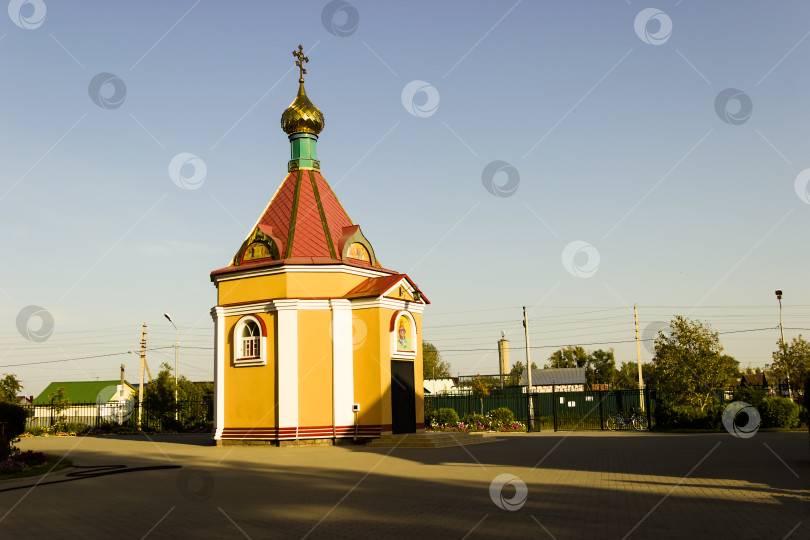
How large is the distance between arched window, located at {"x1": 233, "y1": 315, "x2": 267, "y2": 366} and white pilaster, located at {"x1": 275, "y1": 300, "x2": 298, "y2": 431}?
99cm

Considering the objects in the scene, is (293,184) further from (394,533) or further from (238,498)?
(394,533)

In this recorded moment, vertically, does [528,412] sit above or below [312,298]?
below

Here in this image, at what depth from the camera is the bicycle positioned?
31172 millimetres

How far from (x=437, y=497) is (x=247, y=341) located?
1489 centimetres

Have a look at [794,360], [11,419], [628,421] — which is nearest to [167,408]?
[11,419]

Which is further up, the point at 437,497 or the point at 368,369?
the point at 368,369

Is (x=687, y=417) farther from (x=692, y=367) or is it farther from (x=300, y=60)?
(x=300, y=60)

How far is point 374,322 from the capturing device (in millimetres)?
23594

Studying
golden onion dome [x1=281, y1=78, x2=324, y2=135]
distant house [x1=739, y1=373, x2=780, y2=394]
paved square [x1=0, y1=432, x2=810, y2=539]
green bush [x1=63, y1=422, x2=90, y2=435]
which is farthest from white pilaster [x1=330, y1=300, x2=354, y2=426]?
green bush [x1=63, y1=422, x2=90, y2=435]

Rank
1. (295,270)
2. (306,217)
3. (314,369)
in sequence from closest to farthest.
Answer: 1. (314,369)
2. (295,270)
3. (306,217)

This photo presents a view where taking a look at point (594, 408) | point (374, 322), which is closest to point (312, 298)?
point (374, 322)

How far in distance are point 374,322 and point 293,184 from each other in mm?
6425

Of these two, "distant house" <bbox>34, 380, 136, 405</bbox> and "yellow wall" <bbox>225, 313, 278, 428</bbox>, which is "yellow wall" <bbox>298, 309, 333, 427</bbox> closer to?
"yellow wall" <bbox>225, 313, 278, 428</bbox>

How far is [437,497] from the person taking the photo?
10703mm
